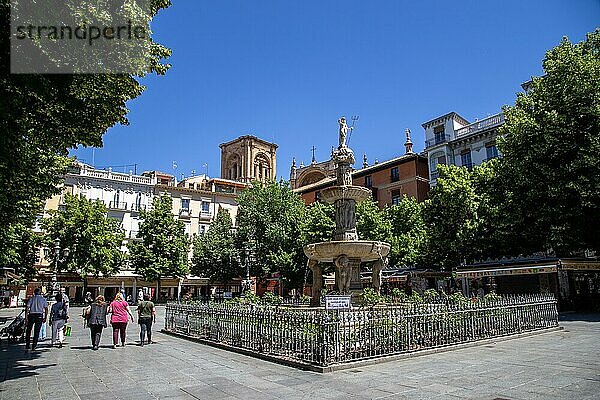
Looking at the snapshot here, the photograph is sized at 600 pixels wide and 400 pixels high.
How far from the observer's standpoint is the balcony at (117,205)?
52.9m

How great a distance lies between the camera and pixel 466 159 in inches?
1772

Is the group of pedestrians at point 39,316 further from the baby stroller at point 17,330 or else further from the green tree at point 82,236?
the green tree at point 82,236

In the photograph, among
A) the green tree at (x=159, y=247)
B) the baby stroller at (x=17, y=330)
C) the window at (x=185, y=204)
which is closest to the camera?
the baby stroller at (x=17, y=330)

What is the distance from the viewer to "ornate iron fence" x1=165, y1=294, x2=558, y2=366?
31.2 feet

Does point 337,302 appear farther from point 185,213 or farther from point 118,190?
point 185,213

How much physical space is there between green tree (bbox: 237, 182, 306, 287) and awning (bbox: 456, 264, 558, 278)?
14.9m

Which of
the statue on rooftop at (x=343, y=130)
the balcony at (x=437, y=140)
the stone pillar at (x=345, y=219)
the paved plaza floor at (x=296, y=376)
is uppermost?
the balcony at (x=437, y=140)

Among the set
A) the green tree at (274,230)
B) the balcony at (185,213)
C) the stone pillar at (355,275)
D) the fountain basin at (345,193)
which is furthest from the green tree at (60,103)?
the balcony at (185,213)

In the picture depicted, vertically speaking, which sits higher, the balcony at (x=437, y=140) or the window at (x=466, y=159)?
the balcony at (x=437, y=140)

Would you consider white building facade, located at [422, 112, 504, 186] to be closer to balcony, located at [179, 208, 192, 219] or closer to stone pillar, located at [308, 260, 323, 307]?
stone pillar, located at [308, 260, 323, 307]

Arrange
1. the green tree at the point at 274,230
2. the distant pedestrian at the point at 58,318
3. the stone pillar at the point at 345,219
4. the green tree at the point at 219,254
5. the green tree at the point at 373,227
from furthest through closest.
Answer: the green tree at the point at 219,254 < the green tree at the point at 274,230 < the green tree at the point at 373,227 < the stone pillar at the point at 345,219 < the distant pedestrian at the point at 58,318

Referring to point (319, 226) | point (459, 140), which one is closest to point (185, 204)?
point (319, 226)

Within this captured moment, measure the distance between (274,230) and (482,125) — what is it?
75.6 ft

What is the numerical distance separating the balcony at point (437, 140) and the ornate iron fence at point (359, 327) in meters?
34.1
